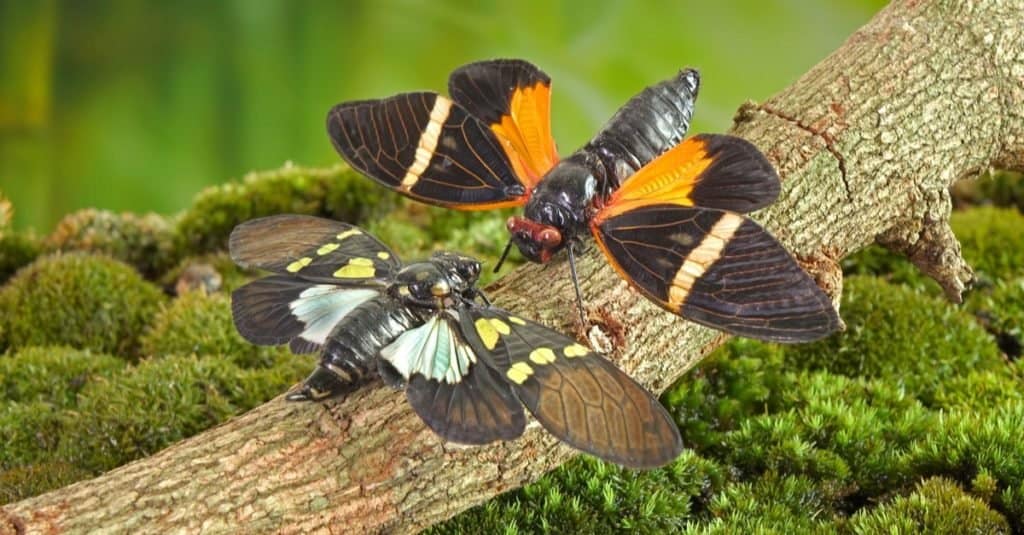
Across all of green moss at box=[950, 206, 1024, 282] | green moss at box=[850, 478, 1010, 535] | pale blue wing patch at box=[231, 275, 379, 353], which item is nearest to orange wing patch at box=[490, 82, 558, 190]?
pale blue wing patch at box=[231, 275, 379, 353]

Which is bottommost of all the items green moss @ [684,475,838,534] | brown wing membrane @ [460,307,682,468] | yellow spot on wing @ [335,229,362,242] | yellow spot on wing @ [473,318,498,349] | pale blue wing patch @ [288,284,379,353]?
green moss @ [684,475,838,534]

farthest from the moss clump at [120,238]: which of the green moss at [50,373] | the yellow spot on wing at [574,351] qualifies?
the yellow spot on wing at [574,351]

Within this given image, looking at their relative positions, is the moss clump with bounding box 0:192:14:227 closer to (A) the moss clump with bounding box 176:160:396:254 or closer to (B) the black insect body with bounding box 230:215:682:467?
(A) the moss clump with bounding box 176:160:396:254

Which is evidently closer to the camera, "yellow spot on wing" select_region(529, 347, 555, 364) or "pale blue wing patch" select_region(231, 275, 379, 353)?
"yellow spot on wing" select_region(529, 347, 555, 364)

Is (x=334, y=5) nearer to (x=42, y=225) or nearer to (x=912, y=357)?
(x=42, y=225)

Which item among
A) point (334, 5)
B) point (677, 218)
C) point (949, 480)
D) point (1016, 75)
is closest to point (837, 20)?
point (334, 5)

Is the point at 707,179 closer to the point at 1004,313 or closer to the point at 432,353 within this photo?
the point at 432,353
